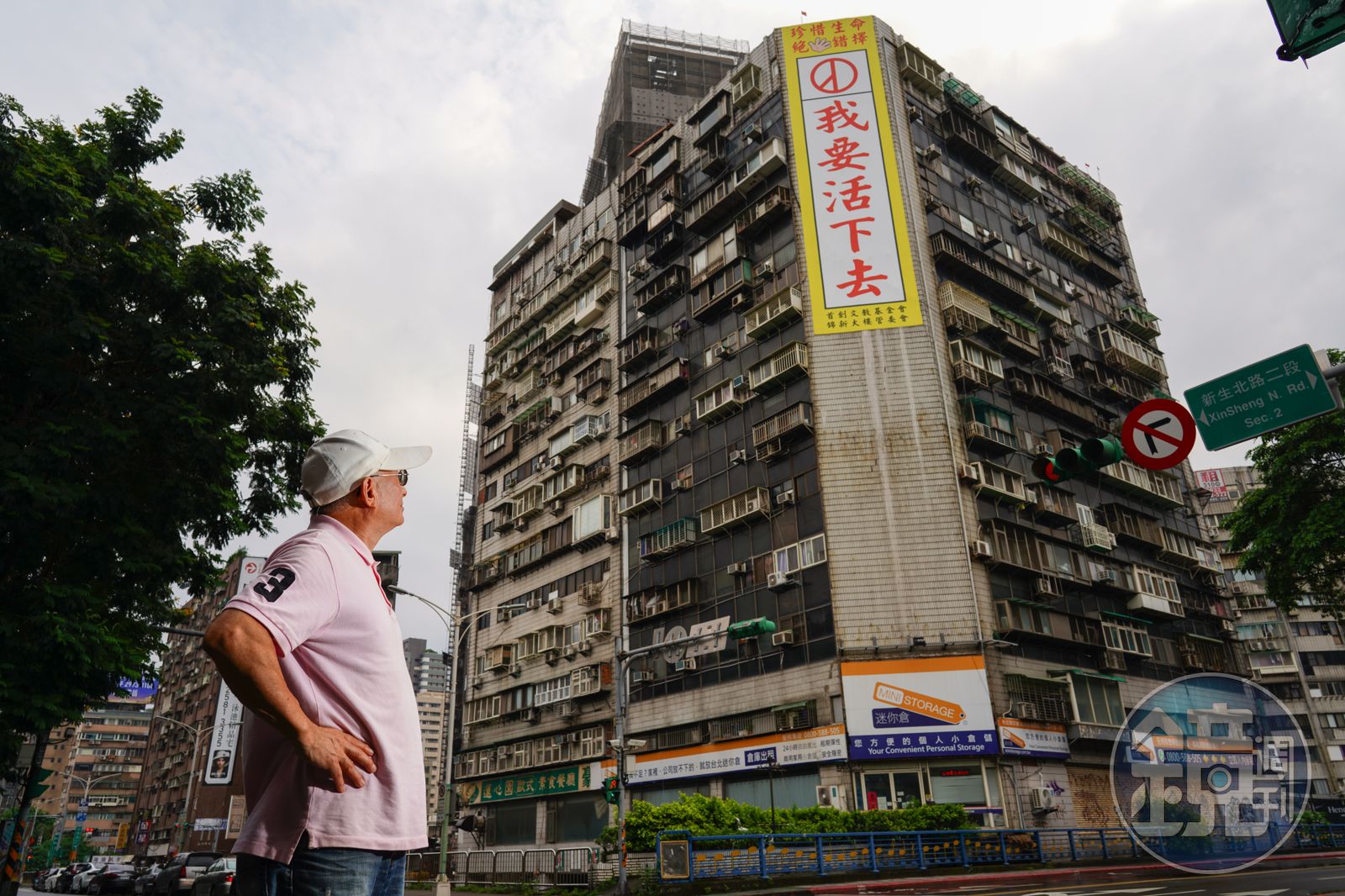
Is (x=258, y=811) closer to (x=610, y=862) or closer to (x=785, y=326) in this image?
(x=610, y=862)

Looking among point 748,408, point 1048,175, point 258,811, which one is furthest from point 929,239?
point 258,811

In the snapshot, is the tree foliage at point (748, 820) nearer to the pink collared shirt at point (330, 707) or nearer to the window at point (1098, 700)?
the window at point (1098, 700)

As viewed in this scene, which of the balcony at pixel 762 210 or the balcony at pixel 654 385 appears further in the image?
the balcony at pixel 654 385

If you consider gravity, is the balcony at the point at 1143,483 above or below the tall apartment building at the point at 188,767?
above

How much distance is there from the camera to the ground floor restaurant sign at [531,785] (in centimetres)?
3819

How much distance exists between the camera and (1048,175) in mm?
45156

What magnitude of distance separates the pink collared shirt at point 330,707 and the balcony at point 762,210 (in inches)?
1413

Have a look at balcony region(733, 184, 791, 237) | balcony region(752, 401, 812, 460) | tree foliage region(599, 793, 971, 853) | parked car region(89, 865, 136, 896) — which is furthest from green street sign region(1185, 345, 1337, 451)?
parked car region(89, 865, 136, 896)

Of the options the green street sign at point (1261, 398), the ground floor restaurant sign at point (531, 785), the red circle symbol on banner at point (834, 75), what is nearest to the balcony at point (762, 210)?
the red circle symbol on banner at point (834, 75)

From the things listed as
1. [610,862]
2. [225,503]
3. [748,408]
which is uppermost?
[748,408]

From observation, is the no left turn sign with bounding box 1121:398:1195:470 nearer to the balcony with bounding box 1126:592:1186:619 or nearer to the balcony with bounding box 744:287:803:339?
the balcony with bounding box 744:287:803:339

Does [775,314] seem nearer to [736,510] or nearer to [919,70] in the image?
[736,510]

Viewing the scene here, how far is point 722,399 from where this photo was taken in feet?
119

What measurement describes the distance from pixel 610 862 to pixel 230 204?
17.4m
